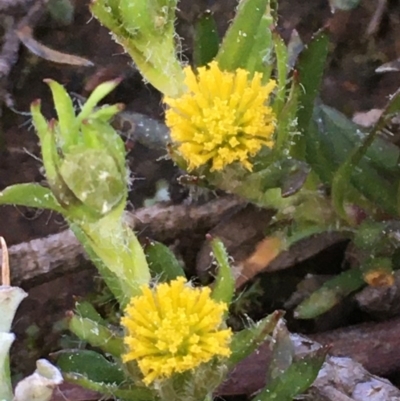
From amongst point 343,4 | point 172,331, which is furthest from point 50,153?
point 343,4

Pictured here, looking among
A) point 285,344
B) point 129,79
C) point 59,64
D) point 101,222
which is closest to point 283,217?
point 285,344

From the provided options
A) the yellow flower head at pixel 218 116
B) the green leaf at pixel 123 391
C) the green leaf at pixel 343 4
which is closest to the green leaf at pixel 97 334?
the green leaf at pixel 123 391

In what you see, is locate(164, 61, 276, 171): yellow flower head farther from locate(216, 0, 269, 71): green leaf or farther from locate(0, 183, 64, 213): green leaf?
locate(0, 183, 64, 213): green leaf

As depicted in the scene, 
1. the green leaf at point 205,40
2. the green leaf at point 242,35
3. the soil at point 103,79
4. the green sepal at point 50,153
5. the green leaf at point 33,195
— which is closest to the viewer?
the green sepal at point 50,153

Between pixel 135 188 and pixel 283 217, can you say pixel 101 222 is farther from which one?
pixel 135 188

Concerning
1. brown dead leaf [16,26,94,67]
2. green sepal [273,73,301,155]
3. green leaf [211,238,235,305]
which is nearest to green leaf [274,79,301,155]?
green sepal [273,73,301,155]

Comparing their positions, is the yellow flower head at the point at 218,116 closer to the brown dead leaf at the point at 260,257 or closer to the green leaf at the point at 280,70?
the green leaf at the point at 280,70
